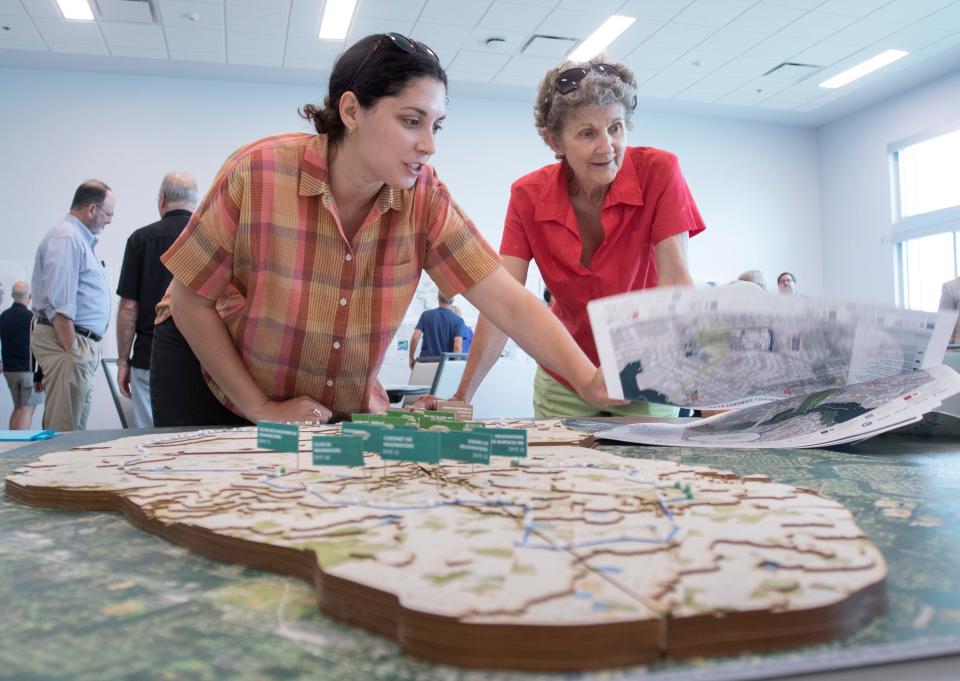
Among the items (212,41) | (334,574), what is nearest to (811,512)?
(334,574)

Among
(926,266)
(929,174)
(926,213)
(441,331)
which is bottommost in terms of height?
(441,331)

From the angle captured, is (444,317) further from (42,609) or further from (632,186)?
(42,609)

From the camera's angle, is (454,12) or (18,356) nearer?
(454,12)

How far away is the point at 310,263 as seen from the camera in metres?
1.39

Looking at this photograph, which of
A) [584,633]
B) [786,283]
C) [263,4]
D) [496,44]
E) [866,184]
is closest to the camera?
[584,633]

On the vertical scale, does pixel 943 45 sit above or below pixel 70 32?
above

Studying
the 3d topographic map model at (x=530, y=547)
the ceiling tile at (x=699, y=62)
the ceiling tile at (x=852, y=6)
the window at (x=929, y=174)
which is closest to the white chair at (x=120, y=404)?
the 3d topographic map model at (x=530, y=547)

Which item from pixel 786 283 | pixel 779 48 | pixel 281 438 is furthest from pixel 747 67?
pixel 281 438

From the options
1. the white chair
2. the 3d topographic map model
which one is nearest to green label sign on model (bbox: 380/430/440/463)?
the 3d topographic map model

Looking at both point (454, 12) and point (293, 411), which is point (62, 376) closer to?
point (293, 411)

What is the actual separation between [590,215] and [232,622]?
60.2 inches

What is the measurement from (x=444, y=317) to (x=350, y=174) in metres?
4.49

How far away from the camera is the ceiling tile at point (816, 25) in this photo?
5711 mm

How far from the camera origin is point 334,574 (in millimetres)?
415
